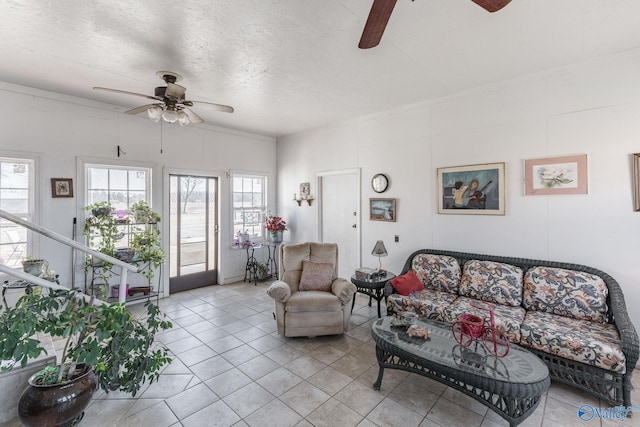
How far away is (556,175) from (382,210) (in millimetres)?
2118

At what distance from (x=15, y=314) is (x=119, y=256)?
2.45 metres

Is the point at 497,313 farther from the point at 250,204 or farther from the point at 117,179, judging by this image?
the point at 117,179

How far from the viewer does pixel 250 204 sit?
5.95 m

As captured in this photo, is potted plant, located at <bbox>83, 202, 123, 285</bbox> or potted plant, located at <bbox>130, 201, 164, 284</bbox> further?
potted plant, located at <bbox>130, 201, 164, 284</bbox>

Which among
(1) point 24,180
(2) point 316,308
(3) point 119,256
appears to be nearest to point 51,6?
(1) point 24,180

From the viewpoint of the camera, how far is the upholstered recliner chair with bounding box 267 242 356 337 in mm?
3230

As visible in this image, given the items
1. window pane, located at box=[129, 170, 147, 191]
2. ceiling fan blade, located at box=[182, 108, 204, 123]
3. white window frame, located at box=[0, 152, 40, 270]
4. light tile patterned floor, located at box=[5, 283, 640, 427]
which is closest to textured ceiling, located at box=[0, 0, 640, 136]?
ceiling fan blade, located at box=[182, 108, 204, 123]

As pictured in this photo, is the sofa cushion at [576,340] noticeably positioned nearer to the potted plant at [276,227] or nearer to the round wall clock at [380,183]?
the round wall clock at [380,183]

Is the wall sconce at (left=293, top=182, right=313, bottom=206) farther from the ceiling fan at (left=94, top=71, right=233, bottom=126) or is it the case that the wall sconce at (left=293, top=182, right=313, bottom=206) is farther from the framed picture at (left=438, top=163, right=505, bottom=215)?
the ceiling fan at (left=94, top=71, right=233, bottom=126)

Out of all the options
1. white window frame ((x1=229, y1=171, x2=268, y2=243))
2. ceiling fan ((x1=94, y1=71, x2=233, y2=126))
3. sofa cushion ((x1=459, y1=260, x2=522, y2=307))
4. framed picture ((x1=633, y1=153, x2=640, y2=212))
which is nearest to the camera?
framed picture ((x1=633, y1=153, x2=640, y2=212))

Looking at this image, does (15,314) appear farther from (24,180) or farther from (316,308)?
(24,180)

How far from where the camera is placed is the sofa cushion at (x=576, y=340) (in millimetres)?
2158

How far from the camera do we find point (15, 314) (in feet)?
5.49

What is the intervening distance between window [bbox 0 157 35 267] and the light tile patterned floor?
204 cm
